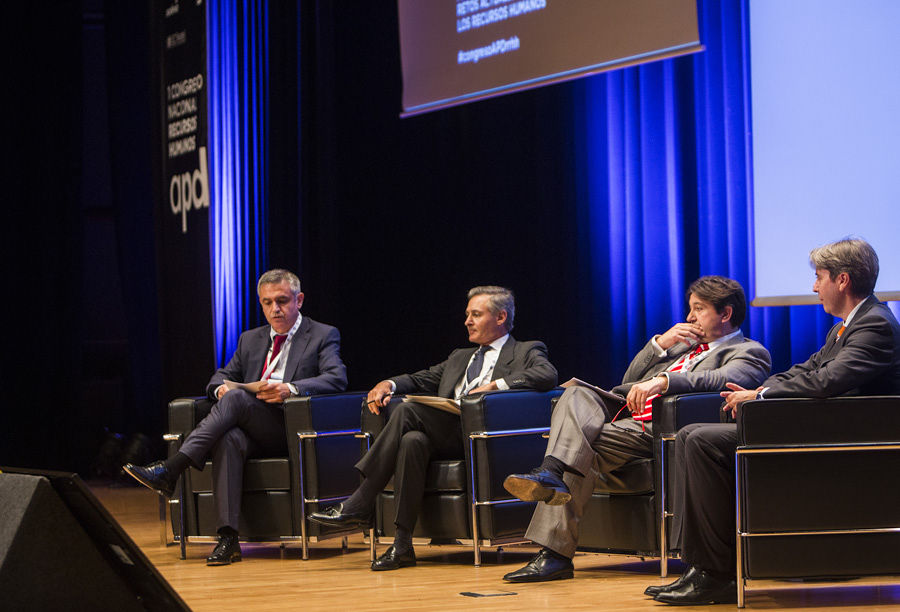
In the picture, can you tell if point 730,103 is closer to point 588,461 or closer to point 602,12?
point 602,12

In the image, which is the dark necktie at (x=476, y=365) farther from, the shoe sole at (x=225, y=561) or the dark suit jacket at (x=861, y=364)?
the dark suit jacket at (x=861, y=364)

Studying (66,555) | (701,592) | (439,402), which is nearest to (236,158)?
(439,402)

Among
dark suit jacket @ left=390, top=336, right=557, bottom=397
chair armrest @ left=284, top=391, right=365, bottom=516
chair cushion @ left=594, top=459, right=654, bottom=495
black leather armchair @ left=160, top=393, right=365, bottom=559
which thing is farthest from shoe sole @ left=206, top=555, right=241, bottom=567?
chair cushion @ left=594, top=459, right=654, bottom=495

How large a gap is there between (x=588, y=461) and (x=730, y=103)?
2.00 meters

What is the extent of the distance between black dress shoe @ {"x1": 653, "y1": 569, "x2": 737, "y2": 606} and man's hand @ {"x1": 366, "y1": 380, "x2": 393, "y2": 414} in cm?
152

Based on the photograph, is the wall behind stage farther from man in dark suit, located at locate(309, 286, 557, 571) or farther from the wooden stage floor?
the wooden stage floor

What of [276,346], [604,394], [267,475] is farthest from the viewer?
[276,346]

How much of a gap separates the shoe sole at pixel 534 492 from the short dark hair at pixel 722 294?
909 mm

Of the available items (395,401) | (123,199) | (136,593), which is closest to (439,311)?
(395,401)

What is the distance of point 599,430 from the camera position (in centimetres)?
380

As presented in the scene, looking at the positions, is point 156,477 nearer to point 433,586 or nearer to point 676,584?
point 433,586

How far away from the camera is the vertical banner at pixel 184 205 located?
6.95 meters

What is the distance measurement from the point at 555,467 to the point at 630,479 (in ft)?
1.01

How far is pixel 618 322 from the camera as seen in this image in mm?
5363
